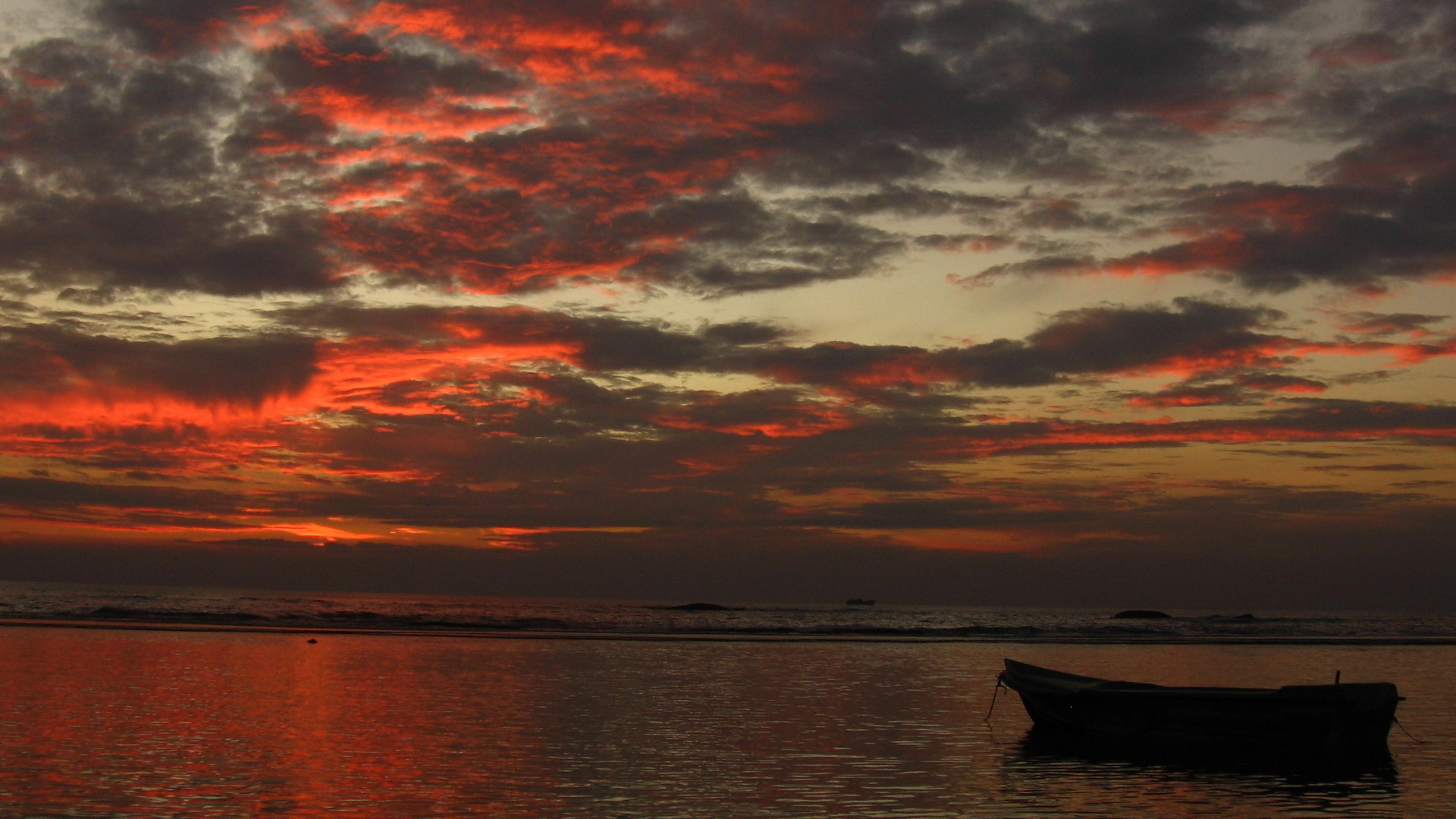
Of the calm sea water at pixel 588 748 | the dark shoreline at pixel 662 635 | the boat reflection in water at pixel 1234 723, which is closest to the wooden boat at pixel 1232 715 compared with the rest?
the boat reflection in water at pixel 1234 723

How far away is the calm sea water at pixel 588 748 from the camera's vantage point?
1798cm

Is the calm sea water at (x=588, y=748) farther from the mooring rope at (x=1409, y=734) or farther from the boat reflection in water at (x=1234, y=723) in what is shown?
the boat reflection in water at (x=1234, y=723)

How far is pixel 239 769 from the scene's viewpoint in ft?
65.4

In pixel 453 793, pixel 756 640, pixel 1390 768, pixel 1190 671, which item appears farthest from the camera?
pixel 756 640

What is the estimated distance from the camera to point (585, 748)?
23047 millimetres

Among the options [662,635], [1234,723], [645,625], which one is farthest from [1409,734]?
[645,625]

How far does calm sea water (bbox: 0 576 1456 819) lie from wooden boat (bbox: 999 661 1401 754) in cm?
99

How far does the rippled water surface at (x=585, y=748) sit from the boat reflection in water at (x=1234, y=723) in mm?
968

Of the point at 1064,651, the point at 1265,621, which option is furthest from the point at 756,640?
the point at 1265,621

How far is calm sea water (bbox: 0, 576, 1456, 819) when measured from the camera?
1798cm

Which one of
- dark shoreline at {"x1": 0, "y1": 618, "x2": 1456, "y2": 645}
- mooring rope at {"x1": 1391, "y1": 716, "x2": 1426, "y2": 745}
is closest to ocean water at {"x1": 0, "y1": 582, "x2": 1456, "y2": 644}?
dark shoreline at {"x1": 0, "y1": 618, "x2": 1456, "y2": 645}

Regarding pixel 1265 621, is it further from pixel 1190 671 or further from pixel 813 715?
pixel 813 715

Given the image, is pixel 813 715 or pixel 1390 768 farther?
pixel 813 715

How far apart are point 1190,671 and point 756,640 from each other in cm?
2794
